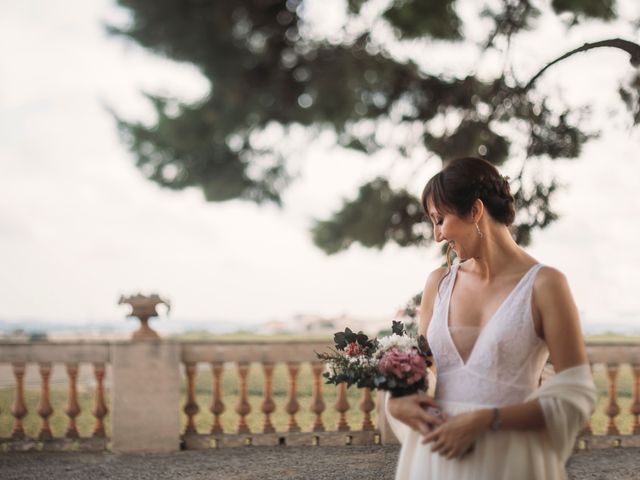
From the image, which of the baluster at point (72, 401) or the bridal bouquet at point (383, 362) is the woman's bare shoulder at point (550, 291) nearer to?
the bridal bouquet at point (383, 362)

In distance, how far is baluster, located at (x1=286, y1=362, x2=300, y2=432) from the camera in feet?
22.3

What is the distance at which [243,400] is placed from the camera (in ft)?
22.2

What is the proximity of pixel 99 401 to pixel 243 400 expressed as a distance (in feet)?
4.49

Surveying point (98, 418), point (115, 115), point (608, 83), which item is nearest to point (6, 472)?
point (98, 418)

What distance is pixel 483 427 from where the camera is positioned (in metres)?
1.99

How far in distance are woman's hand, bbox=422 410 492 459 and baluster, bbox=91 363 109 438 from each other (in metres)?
5.28

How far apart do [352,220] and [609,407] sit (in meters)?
3.17

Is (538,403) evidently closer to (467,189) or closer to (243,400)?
(467,189)

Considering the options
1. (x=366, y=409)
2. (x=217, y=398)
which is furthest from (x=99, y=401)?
(x=366, y=409)

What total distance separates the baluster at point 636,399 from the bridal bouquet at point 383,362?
17.3 ft

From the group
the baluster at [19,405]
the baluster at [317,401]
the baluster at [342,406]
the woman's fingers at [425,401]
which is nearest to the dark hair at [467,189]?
the woman's fingers at [425,401]

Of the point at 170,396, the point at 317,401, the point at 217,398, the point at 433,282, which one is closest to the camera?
the point at 433,282

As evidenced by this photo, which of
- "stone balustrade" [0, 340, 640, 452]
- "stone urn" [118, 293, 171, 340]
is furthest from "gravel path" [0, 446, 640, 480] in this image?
"stone urn" [118, 293, 171, 340]

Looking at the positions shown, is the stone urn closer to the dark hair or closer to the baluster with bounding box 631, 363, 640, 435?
the baluster with bounding box 631, 363, 640, 435
